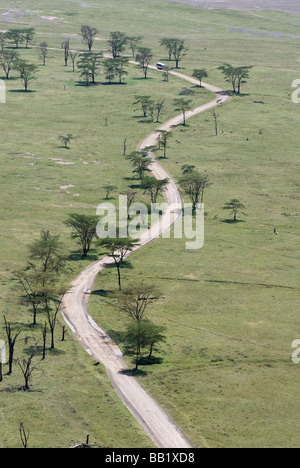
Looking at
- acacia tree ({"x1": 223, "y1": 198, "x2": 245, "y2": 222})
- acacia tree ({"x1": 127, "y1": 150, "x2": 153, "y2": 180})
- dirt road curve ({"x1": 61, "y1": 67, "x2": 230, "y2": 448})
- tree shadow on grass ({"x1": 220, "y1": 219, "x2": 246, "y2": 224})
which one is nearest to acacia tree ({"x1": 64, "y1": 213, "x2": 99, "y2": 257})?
dirt road curve ({"x1": 61, "y1": 67, "x2": 230, "y2": 448})

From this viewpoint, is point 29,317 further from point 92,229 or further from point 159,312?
point 92,229

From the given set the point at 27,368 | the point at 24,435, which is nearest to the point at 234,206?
the point at 27,368

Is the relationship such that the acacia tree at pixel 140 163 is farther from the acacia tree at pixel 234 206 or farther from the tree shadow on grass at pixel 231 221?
the tree shadow on grass at pixel 231 221

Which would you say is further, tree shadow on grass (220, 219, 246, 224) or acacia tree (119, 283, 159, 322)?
tree shadow on grass (220, 219, 246, 224)

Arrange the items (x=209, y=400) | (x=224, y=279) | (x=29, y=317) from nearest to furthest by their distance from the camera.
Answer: (x=209, y=400) < (x=29, y=317) < (x=224, y=279)

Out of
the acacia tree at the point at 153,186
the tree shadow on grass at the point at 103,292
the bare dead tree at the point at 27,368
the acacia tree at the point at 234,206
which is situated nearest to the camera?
the bare dead tree at the point at 27,368

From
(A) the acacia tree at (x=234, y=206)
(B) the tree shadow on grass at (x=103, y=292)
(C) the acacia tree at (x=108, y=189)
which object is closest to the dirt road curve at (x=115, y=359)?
(B) the tree shadow on grass at (x=103, y=292)

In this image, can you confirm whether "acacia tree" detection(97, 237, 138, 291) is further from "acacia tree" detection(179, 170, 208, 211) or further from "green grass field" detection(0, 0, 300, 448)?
"acacia tree" detection(179, 170, 208, 211)

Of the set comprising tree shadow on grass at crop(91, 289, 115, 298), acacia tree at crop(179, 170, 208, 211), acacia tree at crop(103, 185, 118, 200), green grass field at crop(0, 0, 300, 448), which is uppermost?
acacia tree at crop(179, 170, 208, 211)

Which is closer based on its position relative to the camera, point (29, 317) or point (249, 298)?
point (29, 317)

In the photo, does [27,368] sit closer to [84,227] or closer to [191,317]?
[191,317]

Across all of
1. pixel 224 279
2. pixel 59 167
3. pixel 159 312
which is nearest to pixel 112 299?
pixel 159 312
